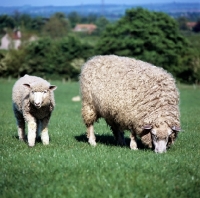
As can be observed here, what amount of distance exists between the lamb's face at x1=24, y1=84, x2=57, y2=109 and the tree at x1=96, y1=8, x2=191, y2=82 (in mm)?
56691

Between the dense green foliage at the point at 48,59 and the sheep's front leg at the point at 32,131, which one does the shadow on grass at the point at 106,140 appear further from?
the dense green foliage at the point at 48,59

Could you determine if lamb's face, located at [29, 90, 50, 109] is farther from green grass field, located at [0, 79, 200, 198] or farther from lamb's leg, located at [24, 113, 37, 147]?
green grass field, located at [0, 79, 200, 198]

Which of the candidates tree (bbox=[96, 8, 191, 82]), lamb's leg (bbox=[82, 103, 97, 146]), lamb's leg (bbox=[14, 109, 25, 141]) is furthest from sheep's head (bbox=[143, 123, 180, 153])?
tree (bbox=[96, 8, 191, 82])

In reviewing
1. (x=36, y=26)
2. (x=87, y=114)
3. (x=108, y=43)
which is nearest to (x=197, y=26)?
(x=36, y=26)

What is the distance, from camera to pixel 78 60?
2835 inches

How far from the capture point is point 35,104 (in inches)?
440

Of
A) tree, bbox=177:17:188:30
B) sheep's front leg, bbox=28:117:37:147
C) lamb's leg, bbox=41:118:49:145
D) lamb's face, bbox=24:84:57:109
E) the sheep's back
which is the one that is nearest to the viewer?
lamb's face, bbox=24:84:57:109

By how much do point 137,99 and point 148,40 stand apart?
59289mm

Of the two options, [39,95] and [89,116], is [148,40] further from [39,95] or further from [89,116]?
[39,95]

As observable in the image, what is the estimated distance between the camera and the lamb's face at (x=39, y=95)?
11209 millimetres

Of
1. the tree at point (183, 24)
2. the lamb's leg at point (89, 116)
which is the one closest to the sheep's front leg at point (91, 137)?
the lamb's leg at point (89, 116)

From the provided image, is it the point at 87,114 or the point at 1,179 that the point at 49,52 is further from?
the point at 1,179

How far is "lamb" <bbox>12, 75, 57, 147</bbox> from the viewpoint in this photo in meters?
11.4

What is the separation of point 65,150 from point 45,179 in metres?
2.59
